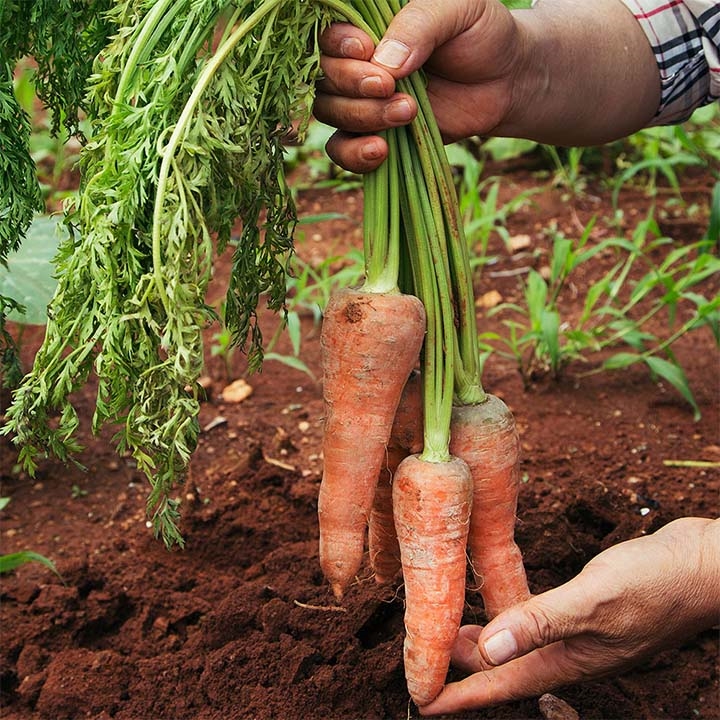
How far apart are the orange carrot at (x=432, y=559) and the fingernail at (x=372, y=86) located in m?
0.61

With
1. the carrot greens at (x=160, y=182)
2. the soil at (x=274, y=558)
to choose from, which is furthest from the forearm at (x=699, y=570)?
the carrot greens at (x=160, y=182)

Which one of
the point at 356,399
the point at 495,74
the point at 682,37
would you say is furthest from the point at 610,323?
the point at 356,399

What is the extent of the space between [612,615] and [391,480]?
512 millimetres

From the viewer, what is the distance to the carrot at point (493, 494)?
1771 millimetres

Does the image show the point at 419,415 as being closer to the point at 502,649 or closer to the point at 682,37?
the point at 502,649

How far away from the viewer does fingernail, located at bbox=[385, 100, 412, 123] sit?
5.13 ft

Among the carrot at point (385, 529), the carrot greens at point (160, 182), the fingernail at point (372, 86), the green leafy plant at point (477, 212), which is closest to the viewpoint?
the carrot greens at point (160, 182)

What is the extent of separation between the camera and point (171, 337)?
1.38m

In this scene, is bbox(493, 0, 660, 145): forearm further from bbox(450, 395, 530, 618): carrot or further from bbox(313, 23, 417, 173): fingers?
bbox(450, 395, 530, 618): carrot

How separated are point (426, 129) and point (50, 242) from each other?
131 cm

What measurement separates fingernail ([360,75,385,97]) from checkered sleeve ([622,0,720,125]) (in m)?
0.83

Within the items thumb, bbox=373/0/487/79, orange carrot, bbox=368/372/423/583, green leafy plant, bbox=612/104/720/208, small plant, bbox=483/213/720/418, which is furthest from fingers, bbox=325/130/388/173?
green leafy plant, bbox=612/104/720/208

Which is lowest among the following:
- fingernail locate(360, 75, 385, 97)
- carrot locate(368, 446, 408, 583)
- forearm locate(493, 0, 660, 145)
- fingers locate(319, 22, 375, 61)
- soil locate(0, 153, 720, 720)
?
soil locate(0, 153, 720, 720)

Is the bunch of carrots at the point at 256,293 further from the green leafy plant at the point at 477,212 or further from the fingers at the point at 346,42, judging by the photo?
the green leafy plant at the point at 477,212
